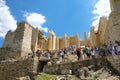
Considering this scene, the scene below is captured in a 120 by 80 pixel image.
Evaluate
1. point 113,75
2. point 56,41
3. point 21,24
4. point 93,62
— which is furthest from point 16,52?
point 113,75

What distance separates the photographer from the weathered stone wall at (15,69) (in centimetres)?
2072

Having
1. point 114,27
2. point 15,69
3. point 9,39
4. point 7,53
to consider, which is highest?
point 9,39

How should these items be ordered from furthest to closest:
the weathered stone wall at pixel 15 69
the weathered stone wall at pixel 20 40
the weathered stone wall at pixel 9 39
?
the weathered stone wall at pixel 9 39 < the weathered stone wall at pixel 20 40 < the weathered stone wall at pixel 15 69

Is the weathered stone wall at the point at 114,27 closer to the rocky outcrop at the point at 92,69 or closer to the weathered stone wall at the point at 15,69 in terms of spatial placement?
the rocky outcrop at the point at 92,69

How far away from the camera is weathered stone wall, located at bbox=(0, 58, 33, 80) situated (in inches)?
816

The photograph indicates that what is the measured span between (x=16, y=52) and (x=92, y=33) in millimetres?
16704

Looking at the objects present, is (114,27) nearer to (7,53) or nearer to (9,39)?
(7,53)

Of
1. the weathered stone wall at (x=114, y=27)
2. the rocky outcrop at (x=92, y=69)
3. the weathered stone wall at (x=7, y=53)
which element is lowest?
the rocky outcrop at (x=92, y=69)

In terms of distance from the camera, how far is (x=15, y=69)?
21.5 meters

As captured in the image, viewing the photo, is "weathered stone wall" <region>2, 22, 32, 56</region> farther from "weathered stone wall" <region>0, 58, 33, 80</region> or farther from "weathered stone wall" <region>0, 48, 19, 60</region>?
"weathered stone wall" <region>0, 58, 33, 80</region>

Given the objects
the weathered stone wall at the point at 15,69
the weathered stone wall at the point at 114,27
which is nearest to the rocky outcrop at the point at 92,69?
the weathered stone wall at the point at 15,69

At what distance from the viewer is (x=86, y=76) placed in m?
14.7

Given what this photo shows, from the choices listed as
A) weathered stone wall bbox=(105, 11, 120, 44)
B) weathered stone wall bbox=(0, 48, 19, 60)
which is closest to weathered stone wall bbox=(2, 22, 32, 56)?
weathered stone wall bbox=(0, 48, 19, 60)

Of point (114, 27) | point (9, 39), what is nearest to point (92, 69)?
point (114, 27)
